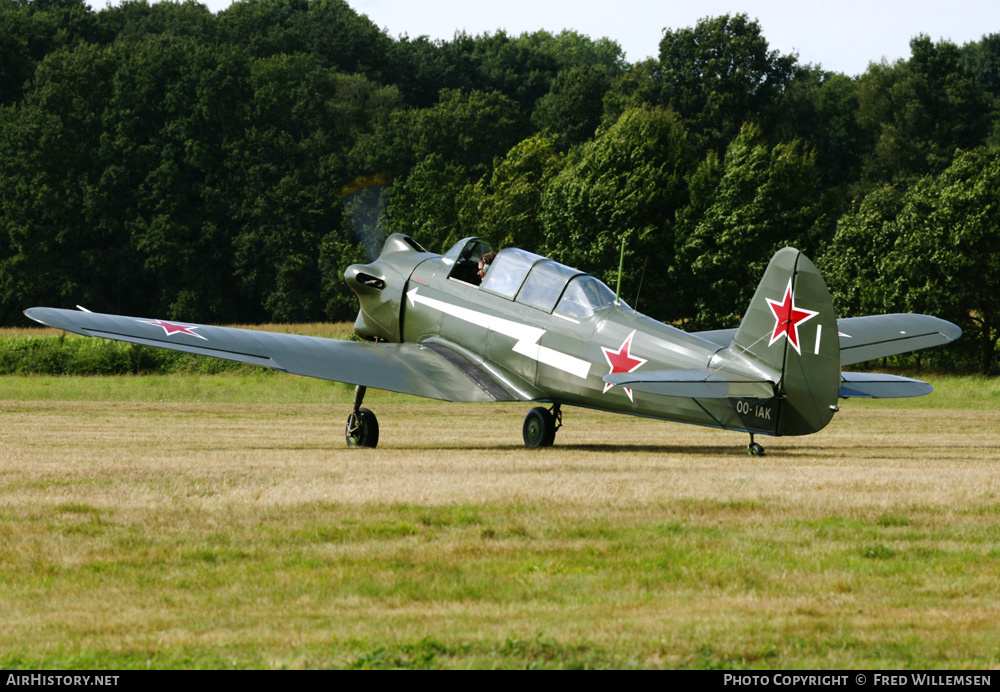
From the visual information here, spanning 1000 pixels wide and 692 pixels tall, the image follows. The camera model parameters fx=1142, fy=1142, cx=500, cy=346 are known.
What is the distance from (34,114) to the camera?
69.4 m

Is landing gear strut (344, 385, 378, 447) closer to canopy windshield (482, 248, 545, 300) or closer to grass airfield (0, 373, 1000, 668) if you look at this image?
grass airfield (0, 373, 1000, 668)

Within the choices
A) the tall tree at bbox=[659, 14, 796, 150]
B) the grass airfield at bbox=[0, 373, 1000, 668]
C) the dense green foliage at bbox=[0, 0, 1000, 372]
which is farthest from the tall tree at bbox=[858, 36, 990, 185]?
the grass airfield at bbox=[0, 373, 1000, 668]

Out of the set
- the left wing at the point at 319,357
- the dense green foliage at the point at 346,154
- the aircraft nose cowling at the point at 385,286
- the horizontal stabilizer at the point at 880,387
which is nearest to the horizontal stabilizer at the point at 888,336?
the horizontal stabilizer at the point at 880,387

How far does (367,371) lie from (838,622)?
9.33 meters

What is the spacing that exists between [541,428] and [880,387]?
4018 millimetres

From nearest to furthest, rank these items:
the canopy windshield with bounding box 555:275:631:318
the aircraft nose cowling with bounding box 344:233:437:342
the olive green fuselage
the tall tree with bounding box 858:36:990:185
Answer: the olive green fuselage < the canopy windshield with bounding box 555:275:631:318 < the aircraft nose cowling with bounding box 344:233:437:342 < the tall tree with bounding box 858:36:990:185

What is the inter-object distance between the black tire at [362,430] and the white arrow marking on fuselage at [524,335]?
1.72 meters

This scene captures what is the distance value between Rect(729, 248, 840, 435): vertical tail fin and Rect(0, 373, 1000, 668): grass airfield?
58cm

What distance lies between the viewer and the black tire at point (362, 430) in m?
14.5

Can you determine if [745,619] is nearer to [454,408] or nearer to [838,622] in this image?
[838,622]

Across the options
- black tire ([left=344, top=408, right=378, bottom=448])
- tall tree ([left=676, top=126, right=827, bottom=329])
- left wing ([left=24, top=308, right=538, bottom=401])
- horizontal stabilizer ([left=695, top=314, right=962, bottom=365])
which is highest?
tall tree ([left=676, top=126, right=827, bottom=329])

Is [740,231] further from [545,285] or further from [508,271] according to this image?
[545,285]

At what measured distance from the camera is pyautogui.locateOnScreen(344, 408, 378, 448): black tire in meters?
14.5

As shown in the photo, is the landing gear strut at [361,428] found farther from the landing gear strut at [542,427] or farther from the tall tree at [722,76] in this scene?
the tall tree at [722,76]
